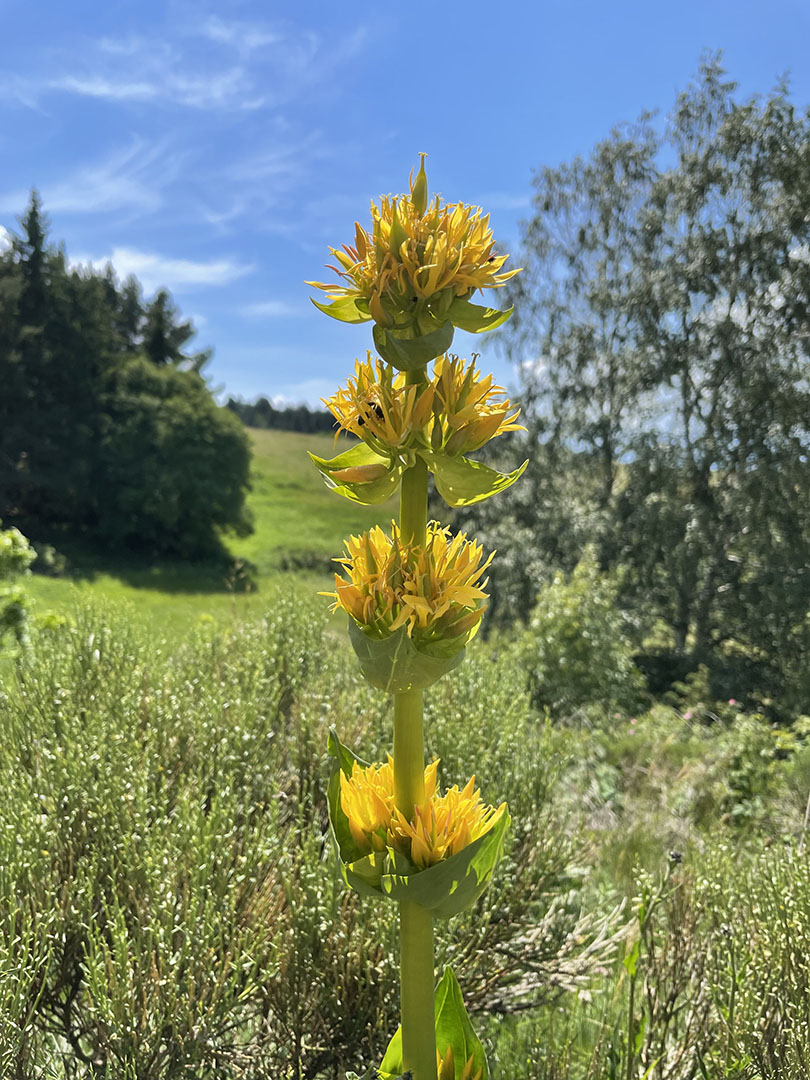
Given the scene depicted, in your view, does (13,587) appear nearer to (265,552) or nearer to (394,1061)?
(394,1061)

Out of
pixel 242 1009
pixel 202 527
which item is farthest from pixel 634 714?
pixel 202 527

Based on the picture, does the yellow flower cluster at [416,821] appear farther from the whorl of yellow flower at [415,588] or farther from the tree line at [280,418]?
the tree line at [280,418]

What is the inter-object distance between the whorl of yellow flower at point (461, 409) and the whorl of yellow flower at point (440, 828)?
1.77 ft

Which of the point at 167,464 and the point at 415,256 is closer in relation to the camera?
the point at 415,256

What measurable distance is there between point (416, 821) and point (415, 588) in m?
0.37

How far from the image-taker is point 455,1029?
50.1 inches

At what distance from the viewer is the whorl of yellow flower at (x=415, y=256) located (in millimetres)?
1075

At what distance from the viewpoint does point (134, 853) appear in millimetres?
2080

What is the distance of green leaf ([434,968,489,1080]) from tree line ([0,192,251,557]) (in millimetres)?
23592

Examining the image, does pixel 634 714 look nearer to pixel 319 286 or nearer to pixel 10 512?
pixel 319 286

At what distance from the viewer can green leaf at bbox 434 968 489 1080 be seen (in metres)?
1.24

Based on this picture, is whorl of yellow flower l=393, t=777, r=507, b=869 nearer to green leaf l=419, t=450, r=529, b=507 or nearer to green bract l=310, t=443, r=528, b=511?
green bract l=310, t=443, r=528, b=511

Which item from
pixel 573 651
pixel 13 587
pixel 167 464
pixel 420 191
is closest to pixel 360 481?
pixel 420 191

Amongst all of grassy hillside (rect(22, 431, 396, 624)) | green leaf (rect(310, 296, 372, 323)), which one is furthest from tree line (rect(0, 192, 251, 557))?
green leaf (rect(310, 296, 372, 323))
